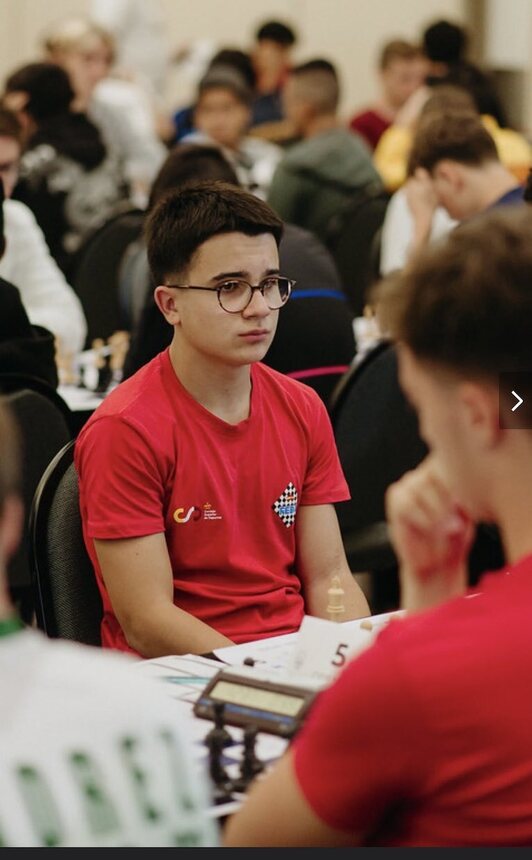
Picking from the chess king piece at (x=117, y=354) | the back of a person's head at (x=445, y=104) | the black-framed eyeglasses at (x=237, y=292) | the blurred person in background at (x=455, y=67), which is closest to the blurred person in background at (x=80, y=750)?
the black-framed eyeglasses at (x=237, y=292)

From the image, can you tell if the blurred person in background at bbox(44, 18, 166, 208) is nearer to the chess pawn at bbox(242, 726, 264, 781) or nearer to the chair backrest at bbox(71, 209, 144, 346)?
the chair backrest at bbox(71, 209, 144, 346)

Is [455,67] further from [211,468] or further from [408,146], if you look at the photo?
[211,468]

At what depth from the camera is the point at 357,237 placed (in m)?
7.14

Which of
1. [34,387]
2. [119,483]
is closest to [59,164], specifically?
[34,387]

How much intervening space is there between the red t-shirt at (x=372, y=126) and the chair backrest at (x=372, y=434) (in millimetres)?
6405

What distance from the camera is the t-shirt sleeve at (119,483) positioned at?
2615mm

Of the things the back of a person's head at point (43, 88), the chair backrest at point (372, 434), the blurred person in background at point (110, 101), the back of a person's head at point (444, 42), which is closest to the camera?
the chair backrest at point (372, 434)

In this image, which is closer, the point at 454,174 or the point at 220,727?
the point at 220,727

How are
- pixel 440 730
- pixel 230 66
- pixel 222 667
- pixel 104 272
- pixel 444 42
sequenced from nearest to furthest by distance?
1. pixel 440 730
2. pixel 222 667
3. pixel 104 272
4. pixel 444 42
5. pixel 230 66

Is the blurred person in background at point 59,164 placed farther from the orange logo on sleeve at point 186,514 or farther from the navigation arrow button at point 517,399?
the navigation arrow button at point 517,399

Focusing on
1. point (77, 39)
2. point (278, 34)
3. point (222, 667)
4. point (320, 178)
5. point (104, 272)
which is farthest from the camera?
point (278, 34)

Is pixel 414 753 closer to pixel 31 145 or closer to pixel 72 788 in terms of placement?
pixel 72 788

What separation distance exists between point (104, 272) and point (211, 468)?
365 centimetres

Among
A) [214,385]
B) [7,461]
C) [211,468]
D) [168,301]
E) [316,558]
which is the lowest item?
[316,558]
